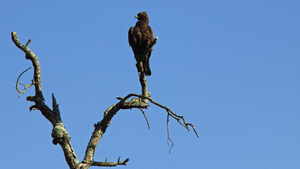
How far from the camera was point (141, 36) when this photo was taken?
22.3 ft

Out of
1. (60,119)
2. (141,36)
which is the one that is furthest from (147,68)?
(60,119)

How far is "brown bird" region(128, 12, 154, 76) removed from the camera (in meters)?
6.78

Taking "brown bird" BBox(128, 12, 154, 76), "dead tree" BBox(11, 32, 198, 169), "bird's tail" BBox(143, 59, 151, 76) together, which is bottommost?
"dead tree" BBox(11, 32, 198, 169)

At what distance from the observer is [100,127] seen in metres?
4.86

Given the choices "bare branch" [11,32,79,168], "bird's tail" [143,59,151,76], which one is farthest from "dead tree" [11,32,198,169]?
"bird's tail" [143,59,151,76]

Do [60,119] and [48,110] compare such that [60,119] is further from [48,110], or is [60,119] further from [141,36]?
[141,36]

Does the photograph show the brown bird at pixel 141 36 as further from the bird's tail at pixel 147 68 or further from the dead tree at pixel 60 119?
the dead tree at pixel 60 119

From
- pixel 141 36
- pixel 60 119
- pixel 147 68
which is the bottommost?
pixel 60 119

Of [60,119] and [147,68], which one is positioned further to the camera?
[147,68]

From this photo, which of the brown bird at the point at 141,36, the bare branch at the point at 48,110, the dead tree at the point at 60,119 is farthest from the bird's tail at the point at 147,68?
the bare branch at the point at 48,110

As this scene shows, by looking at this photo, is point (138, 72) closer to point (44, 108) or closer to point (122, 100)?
point (122, 100)

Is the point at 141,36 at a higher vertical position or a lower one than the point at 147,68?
higher

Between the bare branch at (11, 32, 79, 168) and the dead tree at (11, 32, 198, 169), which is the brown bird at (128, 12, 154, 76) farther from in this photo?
the bare branch at (11, 32, 79, 168)

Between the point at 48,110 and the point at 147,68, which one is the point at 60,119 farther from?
the point at 147,68
